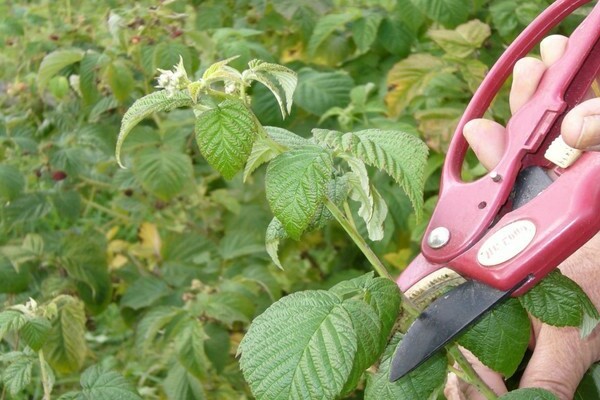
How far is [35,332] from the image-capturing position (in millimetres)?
1297

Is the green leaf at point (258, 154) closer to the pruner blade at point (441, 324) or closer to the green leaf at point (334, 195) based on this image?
the green leaf at point (334, 195)

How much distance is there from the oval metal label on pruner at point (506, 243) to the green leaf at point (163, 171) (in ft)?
3.62

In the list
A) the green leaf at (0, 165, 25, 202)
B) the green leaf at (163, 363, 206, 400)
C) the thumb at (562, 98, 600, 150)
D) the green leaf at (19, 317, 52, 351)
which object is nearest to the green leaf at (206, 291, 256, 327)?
the green leaf at (163, 363, 206, 400)

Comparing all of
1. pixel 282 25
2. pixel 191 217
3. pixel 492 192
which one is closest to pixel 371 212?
pixel 492 192

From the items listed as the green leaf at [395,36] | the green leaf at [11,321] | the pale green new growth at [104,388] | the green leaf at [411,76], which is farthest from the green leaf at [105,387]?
the green leaf at [395,36]

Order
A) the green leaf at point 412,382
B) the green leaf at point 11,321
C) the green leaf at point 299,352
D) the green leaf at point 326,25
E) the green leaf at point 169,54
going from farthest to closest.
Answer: the green leaf at point 326,25 < the green leaf at point 169,54 < the green leaf at point 11,321 < the green leaf at point 412,382 < the green leaf at point 299,352

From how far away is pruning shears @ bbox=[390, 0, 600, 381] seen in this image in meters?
0.86

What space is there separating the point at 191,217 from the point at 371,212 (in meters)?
1.62

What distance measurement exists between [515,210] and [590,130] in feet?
0.41

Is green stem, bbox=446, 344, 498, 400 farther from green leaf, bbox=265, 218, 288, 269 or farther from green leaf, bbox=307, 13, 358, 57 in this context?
green leaf, bbox=307, 13, 358, 57

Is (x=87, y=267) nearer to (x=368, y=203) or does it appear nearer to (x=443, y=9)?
(x=443, y=9)

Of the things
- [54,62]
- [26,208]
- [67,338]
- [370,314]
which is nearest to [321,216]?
[370,314]

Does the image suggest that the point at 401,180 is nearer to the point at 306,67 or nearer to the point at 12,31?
the point at 306,67

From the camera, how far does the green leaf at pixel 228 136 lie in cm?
84
